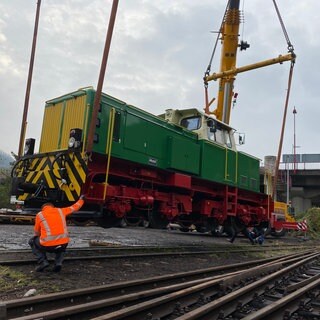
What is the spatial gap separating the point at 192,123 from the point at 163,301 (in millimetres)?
7483

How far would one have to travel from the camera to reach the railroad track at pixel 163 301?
3.49 meters

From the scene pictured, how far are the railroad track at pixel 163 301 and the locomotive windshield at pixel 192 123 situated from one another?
5522 millimetres

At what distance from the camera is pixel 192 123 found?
1092 centimetres

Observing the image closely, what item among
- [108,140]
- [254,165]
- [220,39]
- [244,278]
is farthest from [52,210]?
[220,39]

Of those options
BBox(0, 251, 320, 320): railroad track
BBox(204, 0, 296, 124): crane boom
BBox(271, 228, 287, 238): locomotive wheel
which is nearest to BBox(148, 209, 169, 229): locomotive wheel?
BBox(0, 251, 320, 320): railroad track

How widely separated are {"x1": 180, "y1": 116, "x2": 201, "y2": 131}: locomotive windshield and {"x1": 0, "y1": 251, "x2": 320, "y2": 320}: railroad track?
5522 mm

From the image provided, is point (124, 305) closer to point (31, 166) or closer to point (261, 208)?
point (31, 166)

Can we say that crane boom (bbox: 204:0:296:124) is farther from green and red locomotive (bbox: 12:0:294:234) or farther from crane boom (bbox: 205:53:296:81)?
green and red locomotive (bbox: 12:0:294:234)

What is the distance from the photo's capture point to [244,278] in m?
5.66

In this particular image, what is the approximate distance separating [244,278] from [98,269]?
2.29m

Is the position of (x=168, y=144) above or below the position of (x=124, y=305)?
above

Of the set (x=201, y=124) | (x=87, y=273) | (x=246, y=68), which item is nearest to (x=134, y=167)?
(x=201, y=124)

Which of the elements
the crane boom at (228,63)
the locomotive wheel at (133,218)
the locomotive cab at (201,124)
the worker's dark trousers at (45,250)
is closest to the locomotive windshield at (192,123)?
the locomotive cab at (201,124)

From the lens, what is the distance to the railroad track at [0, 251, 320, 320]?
11.5 feet
